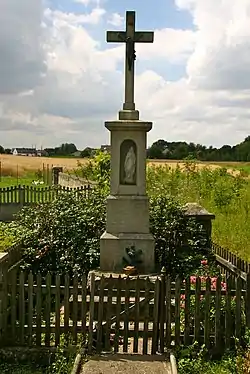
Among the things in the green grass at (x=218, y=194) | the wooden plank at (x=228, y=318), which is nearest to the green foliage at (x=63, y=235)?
the green grass at (x=218, y=194)

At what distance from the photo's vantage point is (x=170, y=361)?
6.20m

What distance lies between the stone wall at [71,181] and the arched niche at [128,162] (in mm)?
10593

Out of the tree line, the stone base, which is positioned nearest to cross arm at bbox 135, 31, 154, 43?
the stone base

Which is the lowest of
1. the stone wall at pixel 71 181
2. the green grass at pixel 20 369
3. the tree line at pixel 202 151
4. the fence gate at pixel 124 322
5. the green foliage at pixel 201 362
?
the green grass at pixel 20 369

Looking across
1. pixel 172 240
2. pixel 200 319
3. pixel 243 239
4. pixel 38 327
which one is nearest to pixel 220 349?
pixel 200 319

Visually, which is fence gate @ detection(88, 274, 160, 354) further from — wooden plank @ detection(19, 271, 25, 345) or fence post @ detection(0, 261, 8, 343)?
fence post @ detection(0, 261, 8, 343)

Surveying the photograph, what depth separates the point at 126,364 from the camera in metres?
6.16

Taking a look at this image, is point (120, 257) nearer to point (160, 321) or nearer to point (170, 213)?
point (170, 213)

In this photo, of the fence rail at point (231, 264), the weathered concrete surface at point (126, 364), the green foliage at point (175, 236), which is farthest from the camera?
the green foliage at point (175, 236)

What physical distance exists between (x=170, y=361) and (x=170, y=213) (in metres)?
5.14

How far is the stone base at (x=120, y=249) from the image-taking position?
9.41 metres

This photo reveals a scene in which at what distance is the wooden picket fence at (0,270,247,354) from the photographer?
21.1 ft

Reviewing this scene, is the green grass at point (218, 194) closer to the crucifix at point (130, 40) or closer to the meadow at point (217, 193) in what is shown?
the meadow at point (217, 193)

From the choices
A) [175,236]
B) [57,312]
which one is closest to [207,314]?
[57,312]
